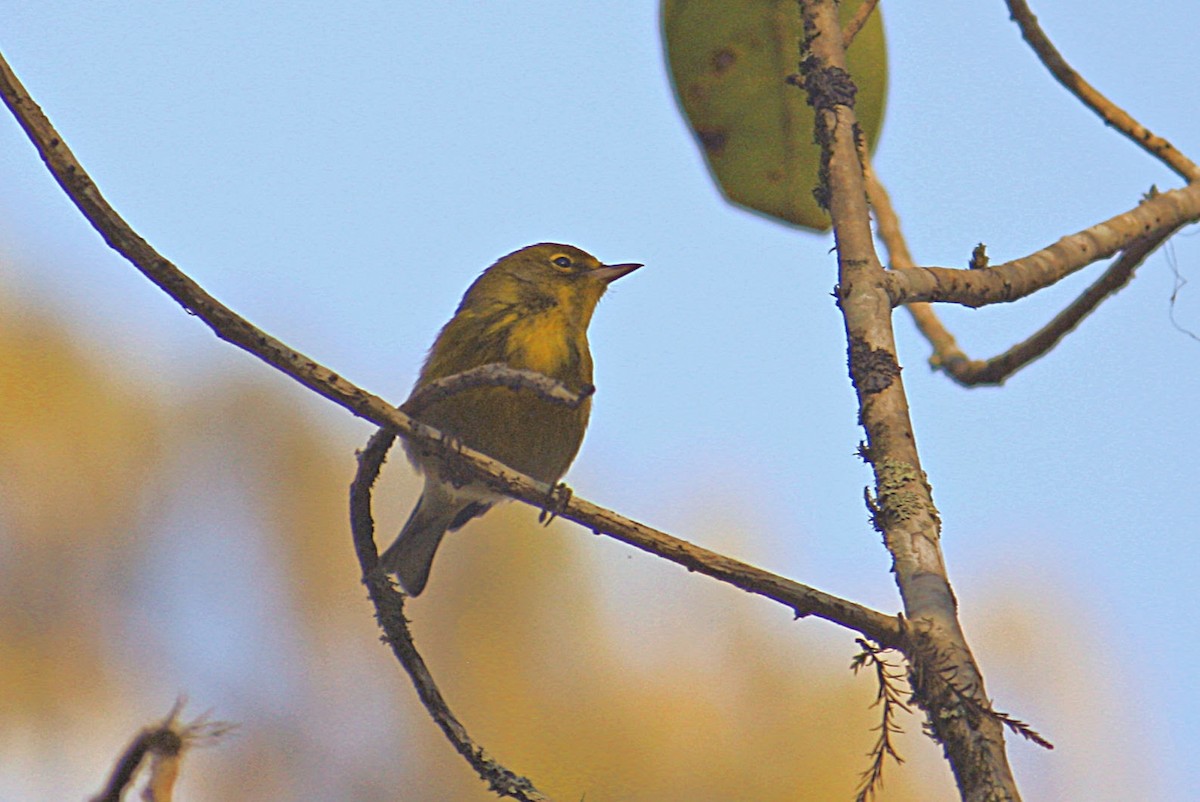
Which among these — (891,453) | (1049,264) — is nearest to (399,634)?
(891,453)

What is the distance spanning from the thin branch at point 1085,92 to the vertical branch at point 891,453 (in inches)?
28.2

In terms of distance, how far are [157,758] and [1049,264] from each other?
1509 millimetres

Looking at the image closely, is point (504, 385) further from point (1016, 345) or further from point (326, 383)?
point (1016, 345)

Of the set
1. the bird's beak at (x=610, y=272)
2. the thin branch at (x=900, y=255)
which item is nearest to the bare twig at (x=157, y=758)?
the thin branch at (x=900, y=255)

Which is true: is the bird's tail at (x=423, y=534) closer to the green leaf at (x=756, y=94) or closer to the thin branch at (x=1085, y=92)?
the green leaf at (x=756, y=94)

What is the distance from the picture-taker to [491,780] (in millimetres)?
1562

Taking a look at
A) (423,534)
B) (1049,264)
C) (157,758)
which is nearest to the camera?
(157,758)

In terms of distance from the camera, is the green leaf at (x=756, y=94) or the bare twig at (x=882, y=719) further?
the green leaf at (x=756, y=94)

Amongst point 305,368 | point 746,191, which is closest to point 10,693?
point 746,191

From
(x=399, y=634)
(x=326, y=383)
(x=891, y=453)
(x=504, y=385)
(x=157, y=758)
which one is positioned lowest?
(x=157, y=758)

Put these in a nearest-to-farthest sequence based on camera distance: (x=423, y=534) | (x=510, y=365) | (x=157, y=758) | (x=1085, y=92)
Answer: (x=157, y=758) < (x=1085, y=92) < (x=510, y=365) < (x=423, y=534)

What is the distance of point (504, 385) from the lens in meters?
1.60

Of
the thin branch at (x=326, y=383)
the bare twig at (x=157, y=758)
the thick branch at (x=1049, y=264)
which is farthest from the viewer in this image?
the thick branch at (x=1049, y=264)

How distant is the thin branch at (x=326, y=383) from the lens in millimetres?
1421
